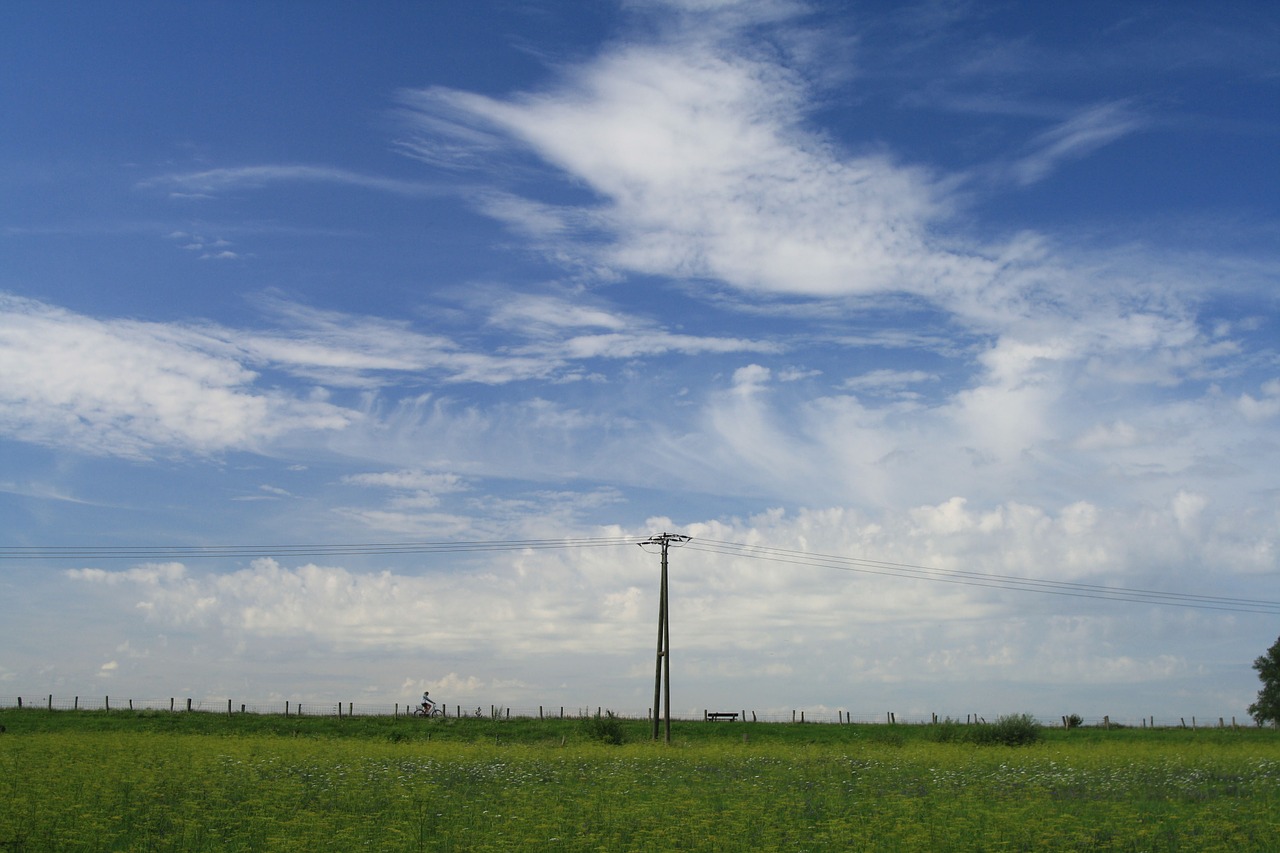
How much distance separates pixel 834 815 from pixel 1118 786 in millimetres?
11006

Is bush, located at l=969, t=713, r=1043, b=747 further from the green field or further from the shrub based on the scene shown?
the green field

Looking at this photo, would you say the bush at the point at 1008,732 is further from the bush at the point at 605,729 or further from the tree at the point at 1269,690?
the tree at the point at 1269,690

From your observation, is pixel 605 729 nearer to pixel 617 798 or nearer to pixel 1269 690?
pixel 617 798

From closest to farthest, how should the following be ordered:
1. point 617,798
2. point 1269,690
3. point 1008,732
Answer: point 617,798 → point 1008,732 → point 1269,690

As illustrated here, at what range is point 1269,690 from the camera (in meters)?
95.4

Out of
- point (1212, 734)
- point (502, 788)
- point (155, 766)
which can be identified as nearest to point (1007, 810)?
point (502, 788)

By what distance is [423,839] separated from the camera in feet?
67.8

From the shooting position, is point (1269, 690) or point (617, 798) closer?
point (617, 798)

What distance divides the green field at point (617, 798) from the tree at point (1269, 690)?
62922 millimetres

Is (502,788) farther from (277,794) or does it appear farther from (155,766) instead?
(155,766)

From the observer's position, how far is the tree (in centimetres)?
9375

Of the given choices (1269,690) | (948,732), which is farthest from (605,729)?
(1269,690)

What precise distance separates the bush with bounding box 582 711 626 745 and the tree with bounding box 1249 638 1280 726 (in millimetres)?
73140

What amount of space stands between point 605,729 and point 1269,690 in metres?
77.6
